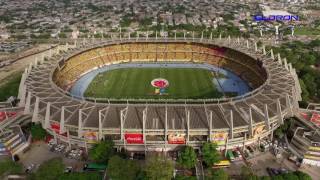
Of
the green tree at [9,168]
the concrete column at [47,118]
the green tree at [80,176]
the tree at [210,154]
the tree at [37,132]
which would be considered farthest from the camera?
the tree at [37,132]

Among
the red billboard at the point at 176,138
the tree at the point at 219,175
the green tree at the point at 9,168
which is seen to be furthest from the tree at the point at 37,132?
the tree at the point at 219,175

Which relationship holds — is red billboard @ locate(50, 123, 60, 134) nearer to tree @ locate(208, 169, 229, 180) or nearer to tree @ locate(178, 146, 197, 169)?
tree @ locate(178, 146, 197, 169)

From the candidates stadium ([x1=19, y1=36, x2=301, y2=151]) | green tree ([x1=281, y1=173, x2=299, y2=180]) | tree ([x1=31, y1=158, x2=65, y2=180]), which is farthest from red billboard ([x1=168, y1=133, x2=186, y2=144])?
tree ([x1=31, y1=158, x2=65, y2=180])

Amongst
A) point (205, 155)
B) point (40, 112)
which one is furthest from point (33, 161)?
point (205, 155)

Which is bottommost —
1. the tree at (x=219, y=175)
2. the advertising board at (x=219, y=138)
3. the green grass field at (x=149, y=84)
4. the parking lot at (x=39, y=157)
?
the parking lot at (x=39, y=157)

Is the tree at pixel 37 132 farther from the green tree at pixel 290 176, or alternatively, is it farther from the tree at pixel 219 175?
the green tree at pixel 290 176

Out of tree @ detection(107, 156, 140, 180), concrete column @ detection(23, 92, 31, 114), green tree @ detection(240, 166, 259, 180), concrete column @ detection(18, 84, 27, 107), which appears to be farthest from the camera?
concrete column @ detection(18, 84, 27, 107)

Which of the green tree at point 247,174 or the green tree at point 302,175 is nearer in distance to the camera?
the green tree at point 247,174

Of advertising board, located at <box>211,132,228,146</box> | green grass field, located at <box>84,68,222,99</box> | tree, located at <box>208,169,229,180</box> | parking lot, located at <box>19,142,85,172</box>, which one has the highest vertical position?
advertising board, located at <box>211,132,228,146</box>
